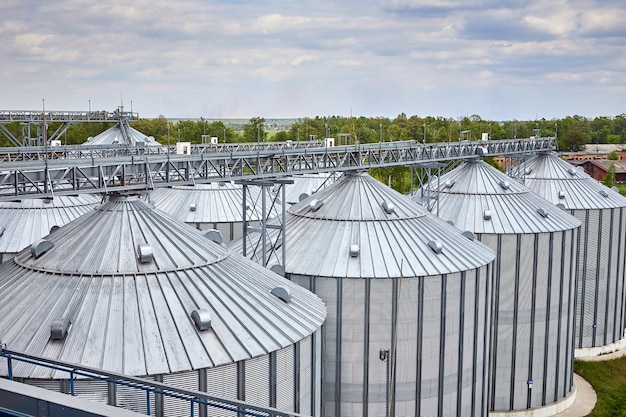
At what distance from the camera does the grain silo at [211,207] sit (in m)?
55.0

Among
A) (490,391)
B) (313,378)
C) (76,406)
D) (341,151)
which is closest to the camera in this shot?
(76,406)

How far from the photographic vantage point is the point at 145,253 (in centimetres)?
2747

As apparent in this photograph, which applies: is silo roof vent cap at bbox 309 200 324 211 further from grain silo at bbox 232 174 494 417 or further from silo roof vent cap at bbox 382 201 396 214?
silo roof vent cap at bbox 382 201 396 214

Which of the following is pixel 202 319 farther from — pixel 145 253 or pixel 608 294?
pixel 608 294

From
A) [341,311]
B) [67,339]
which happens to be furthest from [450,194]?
[67,339]

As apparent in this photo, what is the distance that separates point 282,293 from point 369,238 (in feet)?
31.8

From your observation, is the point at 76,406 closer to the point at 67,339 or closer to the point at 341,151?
the point at 67,339

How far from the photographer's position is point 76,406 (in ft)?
46.0

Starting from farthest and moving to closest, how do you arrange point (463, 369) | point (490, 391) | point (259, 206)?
point (259, 206)
point (490, 391)
point (463, 369)

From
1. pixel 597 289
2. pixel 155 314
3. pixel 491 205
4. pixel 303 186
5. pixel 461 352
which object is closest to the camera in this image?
pixel 155 314

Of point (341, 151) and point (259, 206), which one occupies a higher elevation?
point (341, 151)

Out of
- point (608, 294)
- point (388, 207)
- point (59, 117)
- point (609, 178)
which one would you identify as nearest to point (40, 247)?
point (388, 207)

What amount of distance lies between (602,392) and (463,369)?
20137mm

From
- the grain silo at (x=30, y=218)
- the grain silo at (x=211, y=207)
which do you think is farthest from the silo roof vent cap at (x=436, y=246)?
the grain silo at (x=30, y=218)
